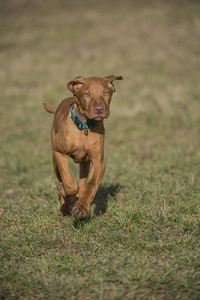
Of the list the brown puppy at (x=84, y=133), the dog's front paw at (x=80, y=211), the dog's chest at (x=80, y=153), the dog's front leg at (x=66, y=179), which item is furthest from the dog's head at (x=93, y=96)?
the dog's front paw at (x=80, y=211)

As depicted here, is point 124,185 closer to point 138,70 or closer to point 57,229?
point 57,229

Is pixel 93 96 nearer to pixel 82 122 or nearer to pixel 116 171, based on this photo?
pixel 82 122

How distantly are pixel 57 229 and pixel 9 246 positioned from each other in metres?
0.61

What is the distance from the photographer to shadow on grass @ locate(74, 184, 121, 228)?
4355 millimetres

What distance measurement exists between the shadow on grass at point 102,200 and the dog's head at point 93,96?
1286 mm

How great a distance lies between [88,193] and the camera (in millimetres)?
3922

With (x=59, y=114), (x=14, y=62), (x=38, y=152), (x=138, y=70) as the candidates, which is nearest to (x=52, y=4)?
(x=14, y=62)

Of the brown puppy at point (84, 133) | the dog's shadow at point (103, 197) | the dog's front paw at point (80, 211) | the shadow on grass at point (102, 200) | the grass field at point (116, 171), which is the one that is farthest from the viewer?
the dog's shadow at point (103, 197)

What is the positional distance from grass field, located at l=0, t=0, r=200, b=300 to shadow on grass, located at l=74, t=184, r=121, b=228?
1.0 inches

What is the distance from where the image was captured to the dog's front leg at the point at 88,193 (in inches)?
145

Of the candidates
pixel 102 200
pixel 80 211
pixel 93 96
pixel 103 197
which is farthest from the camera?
pixel 103 197

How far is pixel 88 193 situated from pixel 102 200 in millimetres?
1323

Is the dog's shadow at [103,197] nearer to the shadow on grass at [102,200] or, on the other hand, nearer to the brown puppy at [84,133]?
the shadow on grass at [102,200]

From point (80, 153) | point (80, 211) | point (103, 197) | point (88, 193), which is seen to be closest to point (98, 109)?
point (80, 153)
